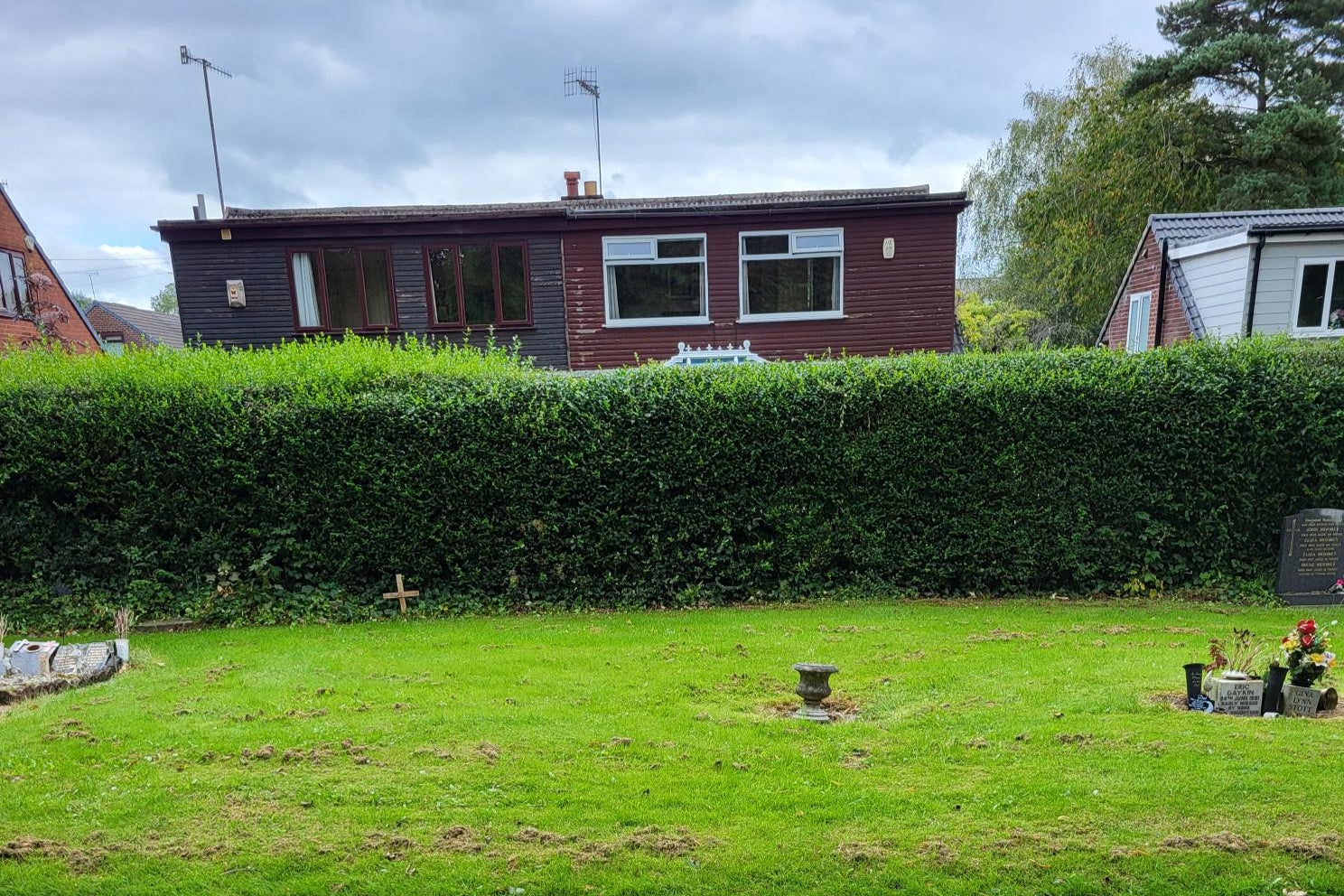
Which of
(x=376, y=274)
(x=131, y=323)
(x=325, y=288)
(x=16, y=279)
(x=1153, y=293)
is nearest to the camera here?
(x=325, y=288)

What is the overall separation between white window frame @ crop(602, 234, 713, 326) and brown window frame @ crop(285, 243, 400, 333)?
4.25 m

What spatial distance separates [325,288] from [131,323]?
36.8 metres

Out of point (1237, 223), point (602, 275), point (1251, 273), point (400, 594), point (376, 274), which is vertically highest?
point (1237, 223)

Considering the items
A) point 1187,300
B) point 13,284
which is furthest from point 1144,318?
point 13,284

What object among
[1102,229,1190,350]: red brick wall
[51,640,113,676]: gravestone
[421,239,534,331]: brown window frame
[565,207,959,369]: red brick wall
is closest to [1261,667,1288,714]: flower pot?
[51,640,113,676]: gravestone

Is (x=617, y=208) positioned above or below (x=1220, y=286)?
above

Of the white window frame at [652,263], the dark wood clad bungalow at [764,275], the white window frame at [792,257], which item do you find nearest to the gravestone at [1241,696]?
the dark wood clad bungalow at [764,275]

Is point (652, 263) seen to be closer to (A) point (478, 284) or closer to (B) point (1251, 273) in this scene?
(A) point (478, 284)

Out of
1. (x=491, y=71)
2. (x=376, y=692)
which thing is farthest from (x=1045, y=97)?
(x=376, y=692)

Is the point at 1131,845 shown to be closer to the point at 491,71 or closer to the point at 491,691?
the point at 491,691

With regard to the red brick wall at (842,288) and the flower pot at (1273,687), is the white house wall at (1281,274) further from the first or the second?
the flower pot at (1273,687)

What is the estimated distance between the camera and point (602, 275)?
14648 millimetres

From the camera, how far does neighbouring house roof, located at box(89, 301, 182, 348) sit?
3959 cm

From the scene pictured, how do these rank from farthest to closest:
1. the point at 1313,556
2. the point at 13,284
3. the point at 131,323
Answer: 1. the point at 131,323
2. the point at 13,284
3. the point at 1313,556
